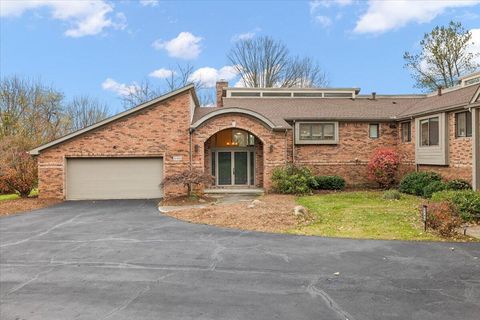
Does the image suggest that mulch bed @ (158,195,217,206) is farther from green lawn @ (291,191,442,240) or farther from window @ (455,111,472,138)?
window @ (455,111,472,138)

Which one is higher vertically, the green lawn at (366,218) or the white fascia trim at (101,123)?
the white fascia trim at (101,123)

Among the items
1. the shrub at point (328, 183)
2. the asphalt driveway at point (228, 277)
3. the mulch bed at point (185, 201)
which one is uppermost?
the shrub at point (328, 183)

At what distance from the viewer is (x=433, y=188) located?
A: 1622 cm

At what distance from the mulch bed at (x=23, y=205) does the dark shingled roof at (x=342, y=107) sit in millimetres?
8779

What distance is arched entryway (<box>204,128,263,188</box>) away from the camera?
70.8ft

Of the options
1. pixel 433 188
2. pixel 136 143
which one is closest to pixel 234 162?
pixel 136 143

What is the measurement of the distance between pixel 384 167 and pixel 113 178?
14.8 meters

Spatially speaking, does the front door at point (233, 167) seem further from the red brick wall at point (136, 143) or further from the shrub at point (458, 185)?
the shrub at point (458, 185)

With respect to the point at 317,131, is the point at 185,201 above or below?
below

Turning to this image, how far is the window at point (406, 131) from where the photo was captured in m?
20.8

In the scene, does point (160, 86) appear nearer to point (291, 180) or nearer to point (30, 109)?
point (30, 109)

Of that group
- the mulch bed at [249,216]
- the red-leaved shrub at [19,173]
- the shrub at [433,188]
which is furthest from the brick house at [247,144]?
the mulch bed at [249,216]

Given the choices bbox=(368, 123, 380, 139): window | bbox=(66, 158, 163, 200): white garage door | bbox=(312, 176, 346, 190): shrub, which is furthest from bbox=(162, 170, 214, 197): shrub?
bbox=(368, 123, 380, 139): window

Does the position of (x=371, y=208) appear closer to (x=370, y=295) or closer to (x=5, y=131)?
(x=370, y=295)
